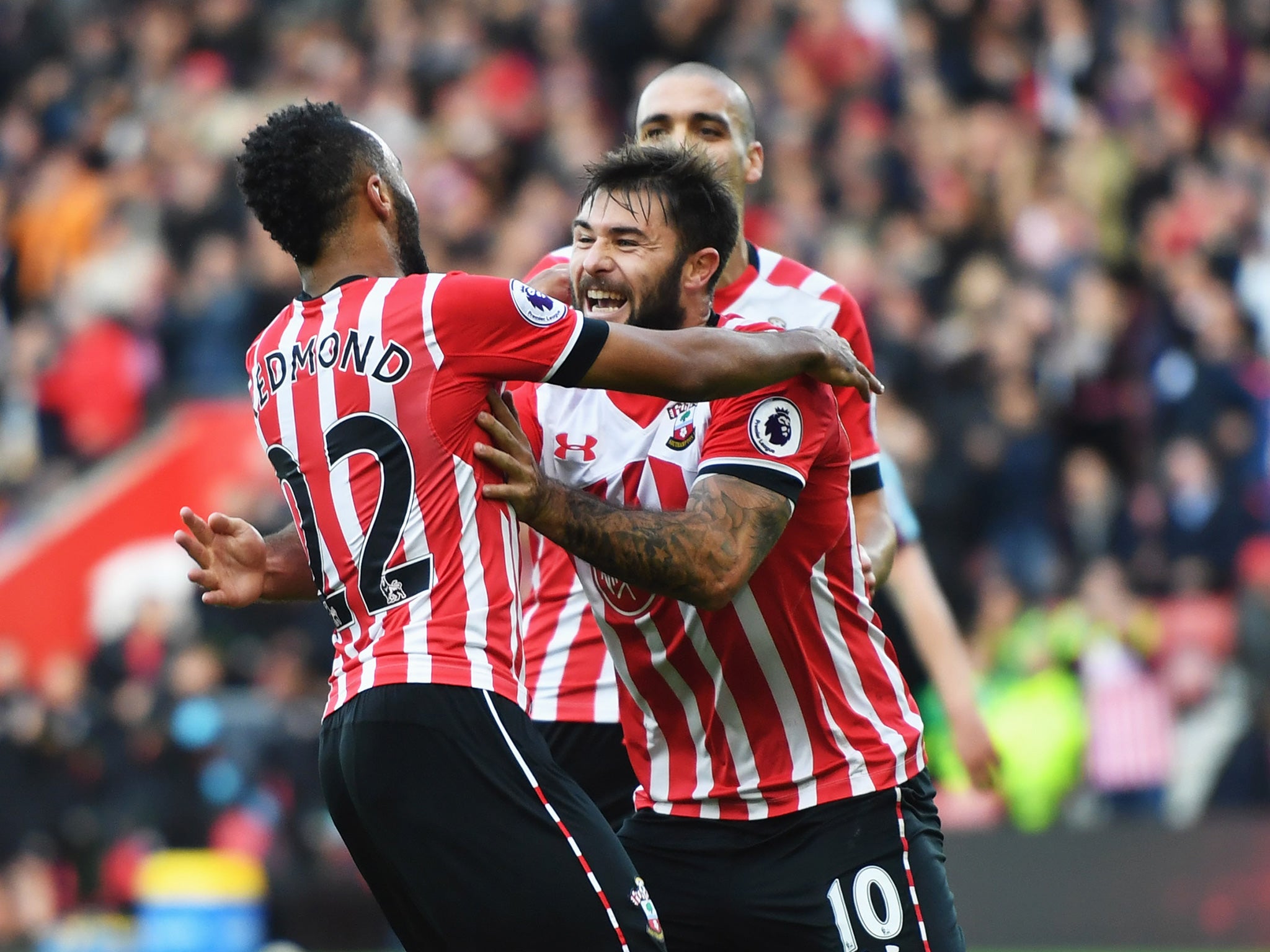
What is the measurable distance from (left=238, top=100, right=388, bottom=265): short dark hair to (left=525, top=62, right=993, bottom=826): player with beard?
1106 mm

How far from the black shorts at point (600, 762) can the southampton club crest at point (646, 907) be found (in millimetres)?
1322

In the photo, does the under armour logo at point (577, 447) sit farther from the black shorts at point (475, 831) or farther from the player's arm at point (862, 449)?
the player's arm at point (862, 449)

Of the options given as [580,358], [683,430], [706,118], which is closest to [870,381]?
[683,430]

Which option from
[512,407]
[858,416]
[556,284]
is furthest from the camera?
[858,416]

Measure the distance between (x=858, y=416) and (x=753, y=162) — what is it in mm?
1076

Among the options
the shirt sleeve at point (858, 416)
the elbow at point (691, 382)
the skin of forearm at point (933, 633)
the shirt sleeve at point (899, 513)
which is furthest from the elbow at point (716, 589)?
the skin of forearm at point (933, 633)

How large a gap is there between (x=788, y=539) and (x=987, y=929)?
20.9 ft

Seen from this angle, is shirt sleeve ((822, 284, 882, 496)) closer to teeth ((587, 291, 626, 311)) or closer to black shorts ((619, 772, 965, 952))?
teeth ((587, 291, 626, 311))

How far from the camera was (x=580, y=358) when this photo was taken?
13.9 ft

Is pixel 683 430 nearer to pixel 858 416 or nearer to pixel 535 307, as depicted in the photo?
pixel 535 307

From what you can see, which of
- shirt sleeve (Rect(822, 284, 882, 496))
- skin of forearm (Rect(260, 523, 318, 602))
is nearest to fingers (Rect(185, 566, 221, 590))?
skin of forearm (Rect(260, 523, 318, 602))

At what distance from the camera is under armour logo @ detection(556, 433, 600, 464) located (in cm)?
470

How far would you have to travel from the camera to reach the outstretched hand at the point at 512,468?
4223mm

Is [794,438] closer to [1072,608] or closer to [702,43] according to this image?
[1072,608]
